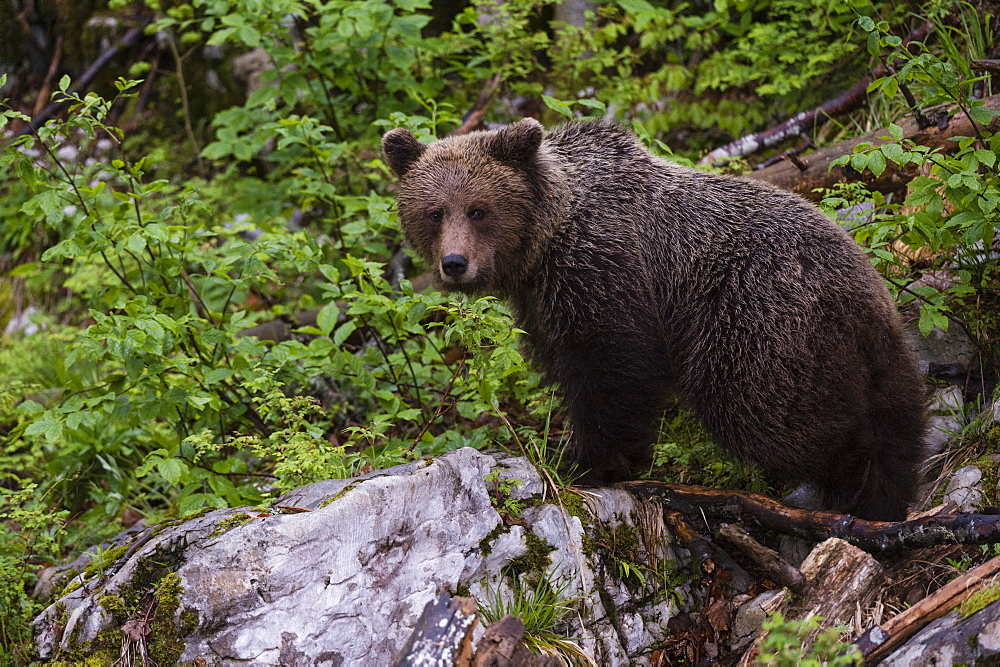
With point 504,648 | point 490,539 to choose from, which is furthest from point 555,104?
point 504,648

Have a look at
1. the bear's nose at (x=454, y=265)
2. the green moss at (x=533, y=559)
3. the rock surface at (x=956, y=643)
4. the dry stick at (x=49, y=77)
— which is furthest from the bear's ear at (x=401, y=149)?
the dry stick at (x=49, y=77)

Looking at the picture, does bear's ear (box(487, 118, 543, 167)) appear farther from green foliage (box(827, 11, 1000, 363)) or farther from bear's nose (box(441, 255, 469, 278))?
green foliage (box(827, 11, 1000, 363))

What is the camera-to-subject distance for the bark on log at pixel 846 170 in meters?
6.34

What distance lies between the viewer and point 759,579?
14.9ft

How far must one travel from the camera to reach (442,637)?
309 centimetres

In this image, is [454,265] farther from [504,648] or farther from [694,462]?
[504,648]

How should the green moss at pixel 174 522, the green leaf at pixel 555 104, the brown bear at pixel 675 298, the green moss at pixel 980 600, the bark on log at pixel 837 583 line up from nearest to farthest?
the green moss at pixel 980 600
the bark on log at pixel 837 583
the green moss at pixel 174 522
the brown bear at pixel 675 298
the green leaf at pixel 555 104

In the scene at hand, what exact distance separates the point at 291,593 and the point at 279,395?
5.60ft

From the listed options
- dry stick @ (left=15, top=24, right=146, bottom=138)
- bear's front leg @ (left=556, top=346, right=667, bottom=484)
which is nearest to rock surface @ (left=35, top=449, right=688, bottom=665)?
bear's front leg @ (left=556, top=346, right=667, bottom=484)

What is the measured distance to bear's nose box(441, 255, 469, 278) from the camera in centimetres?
485

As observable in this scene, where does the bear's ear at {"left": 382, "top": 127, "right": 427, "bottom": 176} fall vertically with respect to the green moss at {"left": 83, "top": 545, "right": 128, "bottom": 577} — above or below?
above

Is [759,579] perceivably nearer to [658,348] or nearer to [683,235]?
[658,348]

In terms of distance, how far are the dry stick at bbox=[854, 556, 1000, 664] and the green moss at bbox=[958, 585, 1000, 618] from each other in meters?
0.08

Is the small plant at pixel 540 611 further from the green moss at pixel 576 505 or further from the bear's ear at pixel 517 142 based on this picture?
the bear's ear at pixel 517 142
